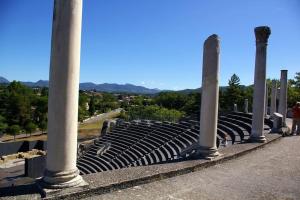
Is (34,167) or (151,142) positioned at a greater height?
(151,142)

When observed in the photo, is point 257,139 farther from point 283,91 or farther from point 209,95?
point 283,91

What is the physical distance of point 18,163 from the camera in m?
A: 37.1

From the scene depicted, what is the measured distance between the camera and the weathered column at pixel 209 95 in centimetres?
1097

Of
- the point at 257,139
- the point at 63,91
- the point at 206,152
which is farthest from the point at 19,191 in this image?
the point at 257,139

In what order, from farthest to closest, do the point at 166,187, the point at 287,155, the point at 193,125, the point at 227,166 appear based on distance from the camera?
1. the point at 193,125
2. the point at 287,155
3. the point at 227,166
4. the point at 166,187

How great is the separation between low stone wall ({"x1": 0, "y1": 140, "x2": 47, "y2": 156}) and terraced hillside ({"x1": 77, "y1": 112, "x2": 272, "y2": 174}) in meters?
13.1

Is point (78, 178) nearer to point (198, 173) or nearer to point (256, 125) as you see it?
point (198, 173)

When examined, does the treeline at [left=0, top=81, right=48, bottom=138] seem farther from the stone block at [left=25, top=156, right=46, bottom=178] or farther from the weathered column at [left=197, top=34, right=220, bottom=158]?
the weathered column at [left=197, top=34, right=220, bottom=158]

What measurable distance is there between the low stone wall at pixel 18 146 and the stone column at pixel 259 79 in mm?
36722

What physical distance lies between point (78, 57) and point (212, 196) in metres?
4.43

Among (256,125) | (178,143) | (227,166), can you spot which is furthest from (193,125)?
(227,166)

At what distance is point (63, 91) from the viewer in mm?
7352

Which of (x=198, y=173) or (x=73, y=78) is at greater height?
(x=73, y=78)

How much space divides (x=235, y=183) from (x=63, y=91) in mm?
5109
